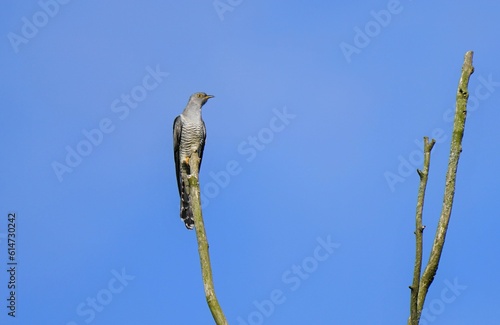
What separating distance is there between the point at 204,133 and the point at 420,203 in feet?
29.5

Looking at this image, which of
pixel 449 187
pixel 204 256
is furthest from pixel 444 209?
pixel 204 256

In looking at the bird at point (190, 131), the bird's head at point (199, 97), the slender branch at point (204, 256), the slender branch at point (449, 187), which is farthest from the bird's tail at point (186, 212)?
the slender branch at point (449, 187)

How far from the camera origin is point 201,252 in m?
5.84

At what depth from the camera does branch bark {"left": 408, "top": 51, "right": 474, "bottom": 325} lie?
14.9 feet

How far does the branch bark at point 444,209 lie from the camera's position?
178 inches

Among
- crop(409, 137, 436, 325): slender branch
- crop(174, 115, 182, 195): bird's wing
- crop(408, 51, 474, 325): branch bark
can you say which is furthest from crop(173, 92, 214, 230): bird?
crop(409, 137, 436, 325): slender branch

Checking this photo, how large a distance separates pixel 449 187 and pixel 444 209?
150 mm

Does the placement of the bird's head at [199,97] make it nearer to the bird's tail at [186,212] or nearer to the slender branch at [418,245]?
the bird's tail at [186,212]

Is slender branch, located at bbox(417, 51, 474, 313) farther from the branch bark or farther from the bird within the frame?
the bird

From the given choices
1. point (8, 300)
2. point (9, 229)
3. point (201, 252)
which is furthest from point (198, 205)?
point (9, 229)

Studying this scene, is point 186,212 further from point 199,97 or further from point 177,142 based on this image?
point 199,97

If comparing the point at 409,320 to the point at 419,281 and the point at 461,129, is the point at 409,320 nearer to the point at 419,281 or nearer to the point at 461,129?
the point at 419,281

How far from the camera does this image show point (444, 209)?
4.71 metres

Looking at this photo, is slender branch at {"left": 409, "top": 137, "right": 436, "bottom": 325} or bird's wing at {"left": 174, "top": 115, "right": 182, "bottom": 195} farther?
bird's wing at {"left": 174, "top": 115, "right": 182, "bottom": 195}
